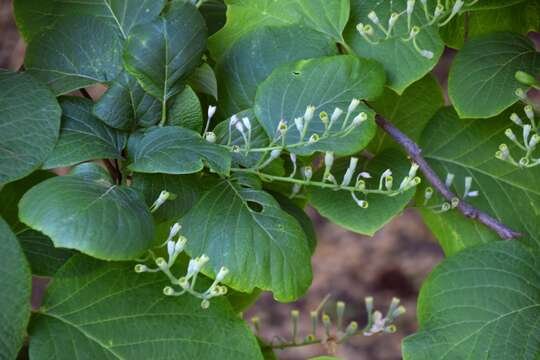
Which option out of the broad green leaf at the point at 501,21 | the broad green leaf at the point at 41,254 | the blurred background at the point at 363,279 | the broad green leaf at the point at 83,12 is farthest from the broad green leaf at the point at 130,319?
the blurred background at the point at 363,279

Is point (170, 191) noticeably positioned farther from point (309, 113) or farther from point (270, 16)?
point (270, 16)

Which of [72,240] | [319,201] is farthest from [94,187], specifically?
[319,201]

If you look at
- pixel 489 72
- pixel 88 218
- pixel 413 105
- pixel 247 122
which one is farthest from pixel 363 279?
pixel 88 218

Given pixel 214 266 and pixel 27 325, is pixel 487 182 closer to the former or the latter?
pixel 214 266

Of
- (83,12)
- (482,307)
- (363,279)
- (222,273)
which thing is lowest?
(363,279)

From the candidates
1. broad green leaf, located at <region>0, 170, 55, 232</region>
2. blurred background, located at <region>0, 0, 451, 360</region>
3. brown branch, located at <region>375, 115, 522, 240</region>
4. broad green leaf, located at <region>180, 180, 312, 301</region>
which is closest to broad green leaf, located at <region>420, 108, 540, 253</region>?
brown branch, located at <region>375, 115, 522, 240</region>

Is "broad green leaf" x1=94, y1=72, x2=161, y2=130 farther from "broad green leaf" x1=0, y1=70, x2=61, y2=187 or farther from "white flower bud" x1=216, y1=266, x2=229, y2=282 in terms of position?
"white flower bud" x1=216, y1=266, x2=229, y2=282
